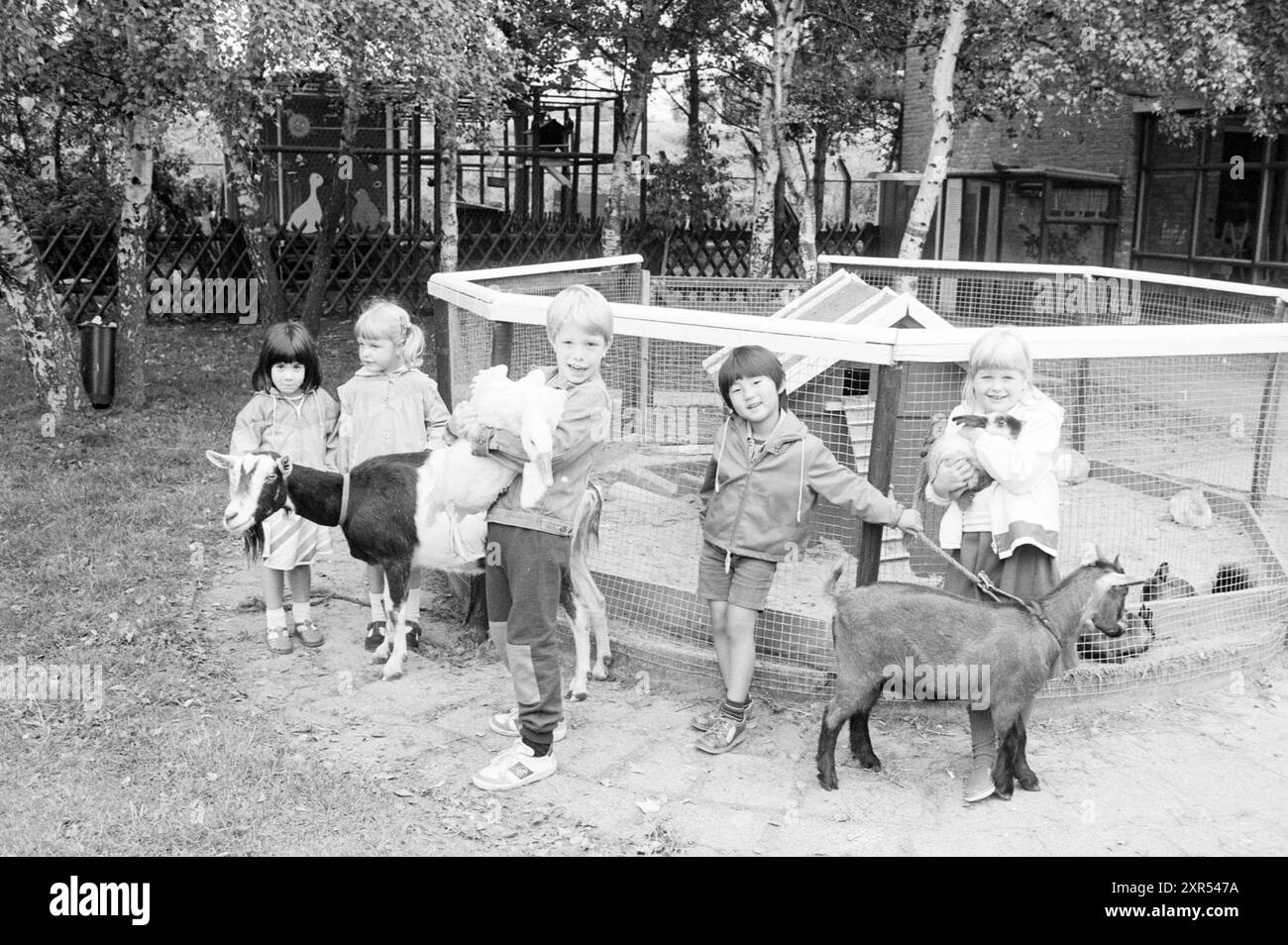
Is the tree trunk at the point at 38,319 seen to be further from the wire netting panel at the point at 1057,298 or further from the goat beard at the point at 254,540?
the wire netting panel at the point at 1057,298

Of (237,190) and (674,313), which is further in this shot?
(237,190)

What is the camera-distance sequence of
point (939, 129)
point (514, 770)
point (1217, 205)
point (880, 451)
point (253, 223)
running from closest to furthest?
point (514, 770) → point (880, 451) → point (939, 129) → point (253, 223) → point (1217, 205)

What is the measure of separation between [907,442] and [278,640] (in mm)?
3057

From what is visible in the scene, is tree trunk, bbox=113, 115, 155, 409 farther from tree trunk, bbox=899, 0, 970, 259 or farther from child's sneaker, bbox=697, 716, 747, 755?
child's sneaker, bbox=697, 716, 747, 755

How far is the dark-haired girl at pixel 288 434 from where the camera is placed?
5.44m

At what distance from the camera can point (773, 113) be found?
13.6 meters

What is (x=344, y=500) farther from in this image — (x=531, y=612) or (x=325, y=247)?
(x=325, y=247)

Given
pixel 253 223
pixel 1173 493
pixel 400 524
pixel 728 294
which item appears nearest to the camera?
pixel 400 524

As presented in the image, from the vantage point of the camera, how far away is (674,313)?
470 cm

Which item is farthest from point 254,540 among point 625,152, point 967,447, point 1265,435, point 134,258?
point 625,152

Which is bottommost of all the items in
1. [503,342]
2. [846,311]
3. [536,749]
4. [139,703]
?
[139,703]

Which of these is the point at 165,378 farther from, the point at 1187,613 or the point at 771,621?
the point at 1187,613

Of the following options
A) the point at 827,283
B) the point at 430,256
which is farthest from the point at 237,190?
the point at 827,283

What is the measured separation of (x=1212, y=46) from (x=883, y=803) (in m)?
9.18
